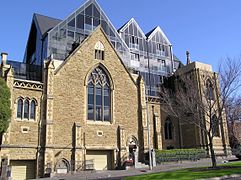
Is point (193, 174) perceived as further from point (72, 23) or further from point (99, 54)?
point (72, 23)

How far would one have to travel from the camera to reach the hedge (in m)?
32.1

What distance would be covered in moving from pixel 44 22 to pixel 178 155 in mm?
26417

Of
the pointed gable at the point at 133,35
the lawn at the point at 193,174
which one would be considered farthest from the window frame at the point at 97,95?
the lawn at the point at 193,174

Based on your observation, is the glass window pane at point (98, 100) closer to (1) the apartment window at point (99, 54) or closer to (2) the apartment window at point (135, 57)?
(1) the apartment window at point (99, 54)

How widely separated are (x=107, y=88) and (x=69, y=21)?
10.4m

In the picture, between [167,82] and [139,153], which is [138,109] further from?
[167,82]

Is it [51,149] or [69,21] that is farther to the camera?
[69,21]

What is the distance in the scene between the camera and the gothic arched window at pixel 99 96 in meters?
32.6

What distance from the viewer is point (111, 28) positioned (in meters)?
40.0

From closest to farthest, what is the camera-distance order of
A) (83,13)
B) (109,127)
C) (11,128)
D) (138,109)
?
1. (11,128)
2. (109,127)
3. (138,109)
4. (83,13)

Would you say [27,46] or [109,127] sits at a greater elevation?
[27,46]

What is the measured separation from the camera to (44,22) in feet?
134

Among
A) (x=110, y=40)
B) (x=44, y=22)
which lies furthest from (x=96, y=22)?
(x=44, y=22)

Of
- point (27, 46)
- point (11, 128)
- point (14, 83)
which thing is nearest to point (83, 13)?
point (27, 46)
